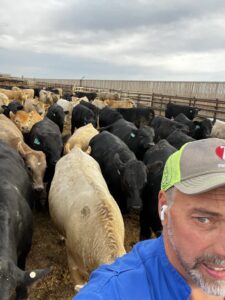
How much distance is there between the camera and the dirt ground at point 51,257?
4066 millimetres

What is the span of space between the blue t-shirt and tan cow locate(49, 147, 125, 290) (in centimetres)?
185

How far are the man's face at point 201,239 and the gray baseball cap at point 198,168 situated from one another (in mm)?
45

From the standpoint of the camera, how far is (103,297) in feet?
4.13

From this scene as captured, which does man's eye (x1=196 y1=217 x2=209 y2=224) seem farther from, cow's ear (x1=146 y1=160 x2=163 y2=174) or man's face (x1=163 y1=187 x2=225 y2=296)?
cow's ear (x1=146 y1=160 x2=163 y2=174)

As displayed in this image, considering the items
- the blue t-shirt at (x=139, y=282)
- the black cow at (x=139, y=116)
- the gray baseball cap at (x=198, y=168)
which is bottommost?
the black cow at (x=139, y=116)

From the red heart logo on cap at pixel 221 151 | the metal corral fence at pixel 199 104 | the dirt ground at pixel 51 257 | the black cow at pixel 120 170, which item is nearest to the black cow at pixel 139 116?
the metal corral fence at pixel 199 104

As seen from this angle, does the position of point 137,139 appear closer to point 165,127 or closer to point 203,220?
point 165,127

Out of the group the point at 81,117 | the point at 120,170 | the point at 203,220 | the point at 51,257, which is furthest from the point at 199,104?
the point at 203,220

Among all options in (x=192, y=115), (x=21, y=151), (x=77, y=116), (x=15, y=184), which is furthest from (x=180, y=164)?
(x=192, y=115)

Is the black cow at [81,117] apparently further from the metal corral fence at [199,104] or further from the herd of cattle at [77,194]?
the metal corral fence at [199,104]

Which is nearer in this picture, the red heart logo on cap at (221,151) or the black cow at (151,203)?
the red heart logo on cap at (221,151)

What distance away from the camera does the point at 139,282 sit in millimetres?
1295

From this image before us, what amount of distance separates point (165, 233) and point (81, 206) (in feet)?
8.37

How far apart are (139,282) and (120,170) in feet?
A: 14.1
